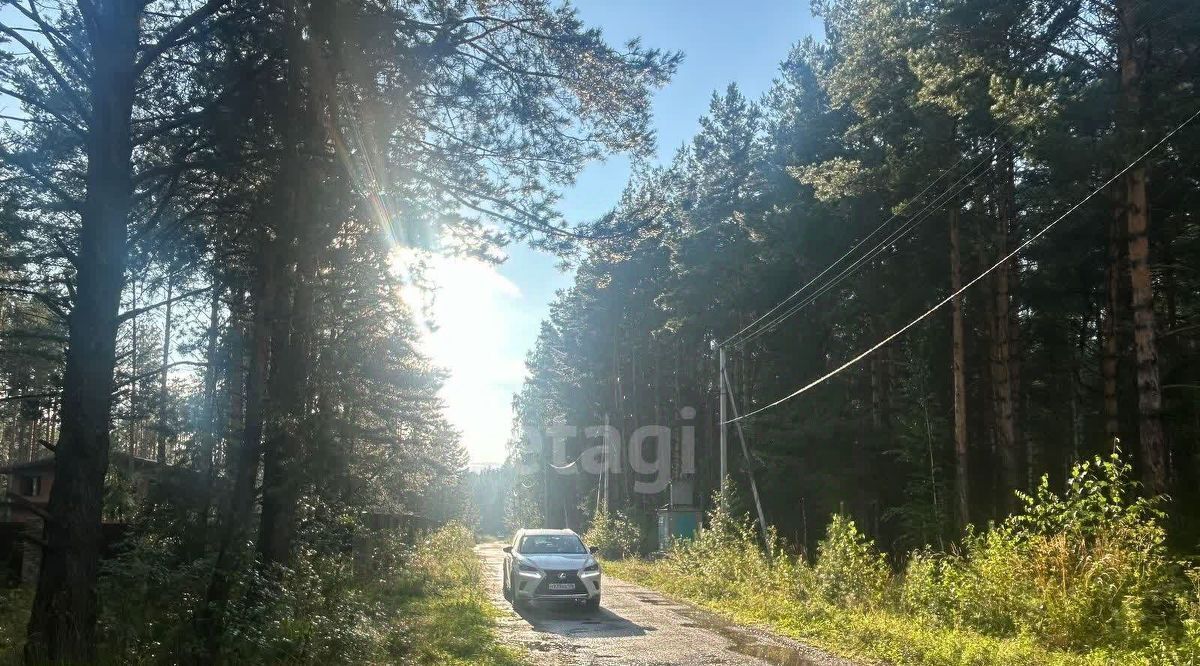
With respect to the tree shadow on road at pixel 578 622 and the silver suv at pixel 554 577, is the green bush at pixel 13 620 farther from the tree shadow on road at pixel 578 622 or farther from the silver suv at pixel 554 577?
the silver suv at pixel 554 577

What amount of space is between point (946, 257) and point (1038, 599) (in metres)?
18.5

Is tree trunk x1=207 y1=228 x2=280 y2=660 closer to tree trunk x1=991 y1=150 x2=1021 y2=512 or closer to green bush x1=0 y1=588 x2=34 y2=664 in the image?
green bush x1=0 y1=588 x2=34 y2=664

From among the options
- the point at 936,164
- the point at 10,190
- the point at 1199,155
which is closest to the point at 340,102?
the point at 10,190

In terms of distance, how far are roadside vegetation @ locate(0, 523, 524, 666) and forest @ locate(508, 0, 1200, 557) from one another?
5858 millimetres

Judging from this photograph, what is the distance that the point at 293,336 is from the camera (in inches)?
498

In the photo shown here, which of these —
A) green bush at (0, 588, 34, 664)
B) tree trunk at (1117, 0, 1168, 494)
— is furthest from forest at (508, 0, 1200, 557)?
green bush at (0, 588, 34, 664)

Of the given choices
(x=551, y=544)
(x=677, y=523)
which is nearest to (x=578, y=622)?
(x=551, y=544)

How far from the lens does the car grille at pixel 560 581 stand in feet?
56.3

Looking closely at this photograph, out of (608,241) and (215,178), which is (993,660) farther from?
(215,178)

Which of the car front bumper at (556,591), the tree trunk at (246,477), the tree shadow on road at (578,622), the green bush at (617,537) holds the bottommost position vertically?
the green bush at (617,537)

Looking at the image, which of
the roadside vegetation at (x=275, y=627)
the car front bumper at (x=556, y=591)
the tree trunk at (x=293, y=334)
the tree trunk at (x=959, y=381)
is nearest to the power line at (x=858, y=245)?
the tree trunk at (x=959, y=381)

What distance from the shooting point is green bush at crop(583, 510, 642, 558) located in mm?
40125

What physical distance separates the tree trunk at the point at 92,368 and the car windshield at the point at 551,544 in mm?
11539

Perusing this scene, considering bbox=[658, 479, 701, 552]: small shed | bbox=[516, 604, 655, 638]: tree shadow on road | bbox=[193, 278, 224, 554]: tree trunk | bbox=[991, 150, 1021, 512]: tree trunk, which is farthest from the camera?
bbox=[658, 479, 701, 552]: small shed
